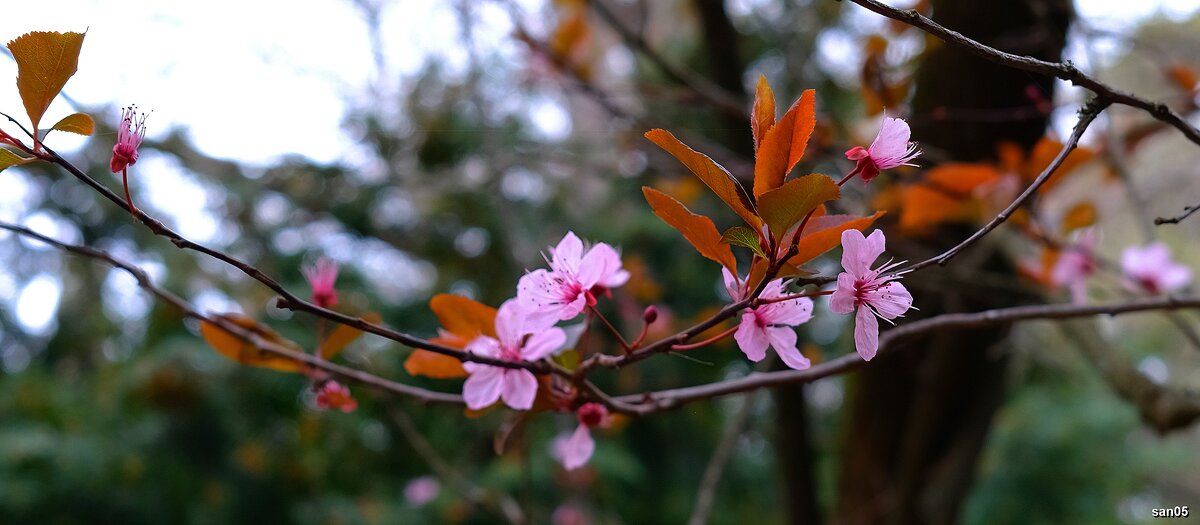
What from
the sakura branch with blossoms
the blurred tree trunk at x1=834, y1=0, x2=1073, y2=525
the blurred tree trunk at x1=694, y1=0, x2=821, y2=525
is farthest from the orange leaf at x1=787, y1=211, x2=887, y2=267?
the blurred tree trunk at x1=694, y1=0, x2=821, y2=525

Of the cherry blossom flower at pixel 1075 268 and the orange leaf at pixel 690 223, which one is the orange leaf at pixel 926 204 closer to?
the cherry blossom flower at pixel 1075 268

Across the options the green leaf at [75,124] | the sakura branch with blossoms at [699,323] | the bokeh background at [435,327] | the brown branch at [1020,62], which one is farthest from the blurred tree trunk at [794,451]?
the green leaf at [75,124]

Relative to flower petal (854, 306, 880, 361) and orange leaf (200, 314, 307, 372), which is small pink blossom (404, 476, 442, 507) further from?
flower petal (854, 306, 880, 361)

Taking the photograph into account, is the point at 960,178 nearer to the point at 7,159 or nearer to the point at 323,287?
the point at 323,287

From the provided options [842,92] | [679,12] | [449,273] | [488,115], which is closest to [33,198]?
[449,273]

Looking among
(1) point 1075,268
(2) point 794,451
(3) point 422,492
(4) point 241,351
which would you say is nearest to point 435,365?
(4) point 241,351
